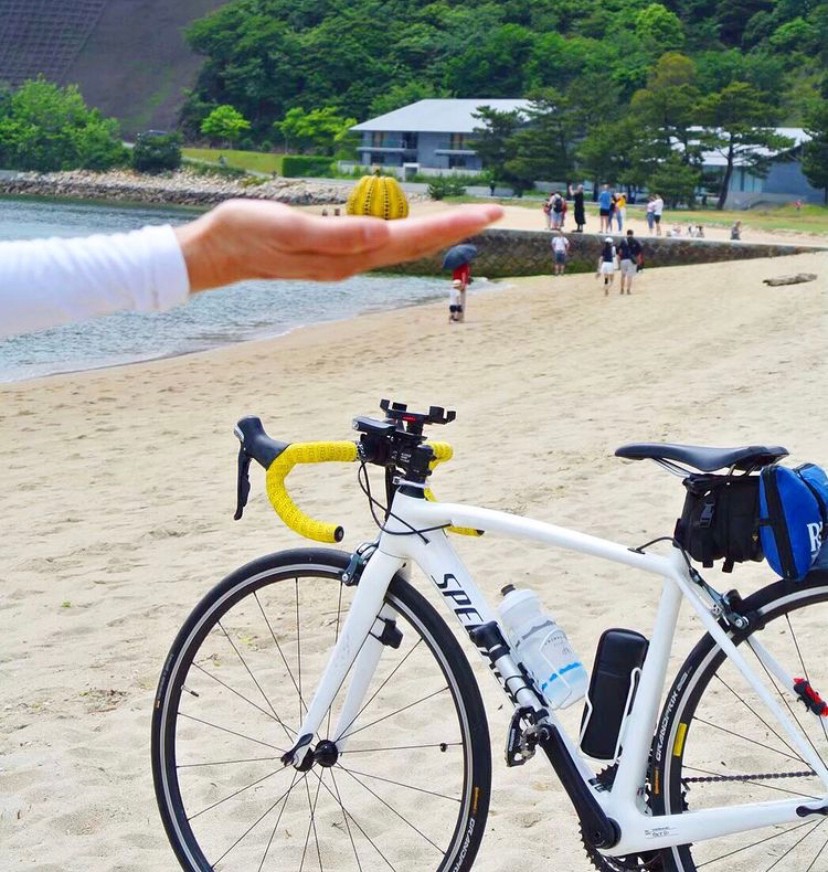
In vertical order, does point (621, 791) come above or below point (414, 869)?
above

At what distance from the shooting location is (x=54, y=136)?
5108 inches

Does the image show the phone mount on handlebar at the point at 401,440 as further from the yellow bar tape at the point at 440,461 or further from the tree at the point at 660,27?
the tree at the point at 660,27

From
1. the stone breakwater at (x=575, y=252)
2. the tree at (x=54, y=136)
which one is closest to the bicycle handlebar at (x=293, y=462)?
the stone breakwater at (x=575, y=252)

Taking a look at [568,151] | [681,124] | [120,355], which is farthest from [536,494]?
[568,151]

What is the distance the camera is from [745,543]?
8.39ft

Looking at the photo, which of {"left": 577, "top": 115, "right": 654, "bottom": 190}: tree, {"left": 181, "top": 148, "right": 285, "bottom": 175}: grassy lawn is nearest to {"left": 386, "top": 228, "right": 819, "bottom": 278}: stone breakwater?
{"left": 577, "top": 115, "right": 654, "bottom": 190}: tree

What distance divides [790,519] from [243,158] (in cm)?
11865

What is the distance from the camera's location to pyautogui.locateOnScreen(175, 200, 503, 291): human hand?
46.5 inches

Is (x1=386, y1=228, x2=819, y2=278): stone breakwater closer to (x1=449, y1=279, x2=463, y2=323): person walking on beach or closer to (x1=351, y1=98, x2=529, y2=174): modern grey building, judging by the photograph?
(x1=449, y1=279, x2=463, y2=323): person walking on beach

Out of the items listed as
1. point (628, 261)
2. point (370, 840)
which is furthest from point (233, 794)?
point (628, 261)

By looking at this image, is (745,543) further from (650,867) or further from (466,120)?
(466,120)

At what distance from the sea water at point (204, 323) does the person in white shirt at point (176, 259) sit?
10.7 m

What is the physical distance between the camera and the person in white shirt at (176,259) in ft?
3.79

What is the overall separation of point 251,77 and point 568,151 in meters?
67.4
